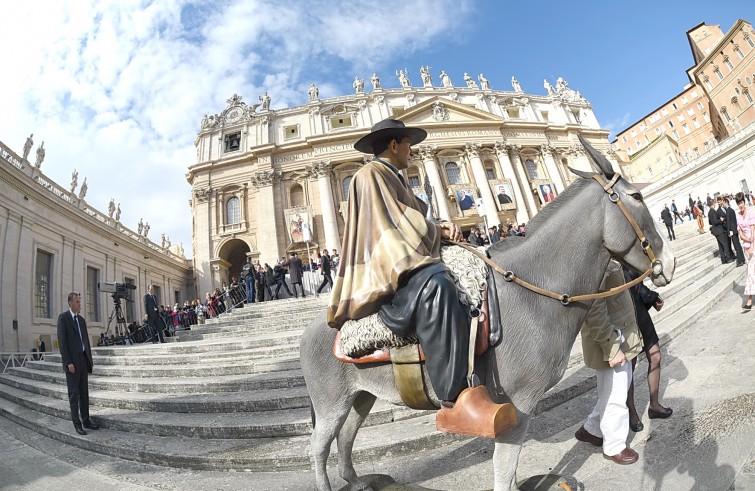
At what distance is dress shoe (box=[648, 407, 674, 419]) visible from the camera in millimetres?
2826

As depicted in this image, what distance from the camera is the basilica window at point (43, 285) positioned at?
52.3 feet

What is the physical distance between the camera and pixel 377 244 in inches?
70.4

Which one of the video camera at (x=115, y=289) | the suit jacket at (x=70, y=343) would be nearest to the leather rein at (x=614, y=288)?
the suit jacket at (x=70, y=343)

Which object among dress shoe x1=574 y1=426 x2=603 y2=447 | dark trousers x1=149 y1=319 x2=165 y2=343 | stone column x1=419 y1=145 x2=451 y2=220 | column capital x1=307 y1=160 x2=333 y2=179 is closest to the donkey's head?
dress shoe x1=574 y1=426 x2=603 y2=447

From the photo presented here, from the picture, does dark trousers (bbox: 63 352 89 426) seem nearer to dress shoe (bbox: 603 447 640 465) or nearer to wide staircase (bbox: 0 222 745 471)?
wide staircase (bbox: 0 222 745 471)

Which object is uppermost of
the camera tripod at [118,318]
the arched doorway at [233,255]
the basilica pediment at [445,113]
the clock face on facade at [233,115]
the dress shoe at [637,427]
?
the clock face on facade at [233,115]

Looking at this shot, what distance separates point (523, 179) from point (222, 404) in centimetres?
3258

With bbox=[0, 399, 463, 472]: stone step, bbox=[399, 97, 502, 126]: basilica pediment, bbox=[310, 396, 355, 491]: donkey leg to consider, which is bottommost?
bbox=[0, 399, 463, 472]: stone step

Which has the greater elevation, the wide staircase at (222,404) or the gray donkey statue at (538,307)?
the gray donkey statue at (538,307)

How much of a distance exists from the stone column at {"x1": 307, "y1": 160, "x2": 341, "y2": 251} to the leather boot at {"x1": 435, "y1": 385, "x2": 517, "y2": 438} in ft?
80.6

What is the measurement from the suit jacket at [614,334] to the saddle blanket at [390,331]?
3.79ft

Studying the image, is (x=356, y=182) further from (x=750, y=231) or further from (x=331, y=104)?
(x=331, y=104)

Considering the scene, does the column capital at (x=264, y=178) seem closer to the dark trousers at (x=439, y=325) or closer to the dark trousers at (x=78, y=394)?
the dark trousers at (x=78, y=394)

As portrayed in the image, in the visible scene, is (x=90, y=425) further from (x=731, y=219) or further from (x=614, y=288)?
(x=731, y=219)
